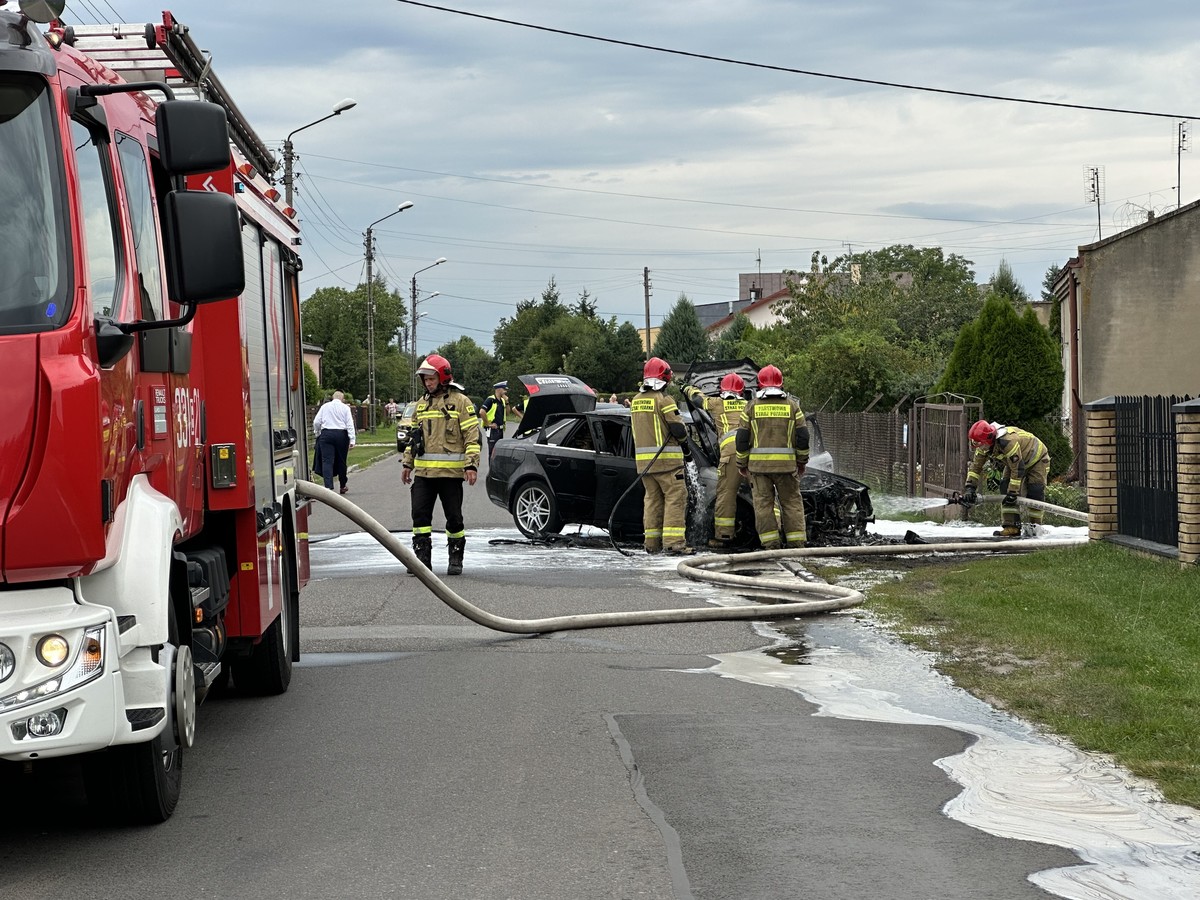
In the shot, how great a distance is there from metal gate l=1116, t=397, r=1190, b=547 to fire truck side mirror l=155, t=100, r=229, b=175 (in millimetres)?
9767

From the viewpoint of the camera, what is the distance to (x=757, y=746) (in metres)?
6.55

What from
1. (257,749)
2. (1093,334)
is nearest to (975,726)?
(257,749)

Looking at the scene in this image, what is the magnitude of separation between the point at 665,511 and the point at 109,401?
11.0 m

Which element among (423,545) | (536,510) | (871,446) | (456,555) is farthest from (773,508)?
(871,446)

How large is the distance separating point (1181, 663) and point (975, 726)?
5.67ft

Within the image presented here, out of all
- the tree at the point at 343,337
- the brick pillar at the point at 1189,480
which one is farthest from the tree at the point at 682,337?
the brick pillar at the point at 1189,480

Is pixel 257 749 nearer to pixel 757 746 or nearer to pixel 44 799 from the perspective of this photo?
pixel 44 799

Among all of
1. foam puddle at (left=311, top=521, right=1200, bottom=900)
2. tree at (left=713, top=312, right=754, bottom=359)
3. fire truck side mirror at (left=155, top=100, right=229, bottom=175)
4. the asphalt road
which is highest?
tree at (left=713, top=312, right=754, bottom=359)

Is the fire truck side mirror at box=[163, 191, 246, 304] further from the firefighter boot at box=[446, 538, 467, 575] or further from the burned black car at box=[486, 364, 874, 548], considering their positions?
the burned black car at box=[486, 364, 874, 548]

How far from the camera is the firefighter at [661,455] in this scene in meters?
15.1

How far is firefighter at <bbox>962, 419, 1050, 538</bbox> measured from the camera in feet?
53.0

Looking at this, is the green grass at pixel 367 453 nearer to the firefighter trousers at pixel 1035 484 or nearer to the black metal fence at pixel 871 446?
the black metal fence at pixel 871 446

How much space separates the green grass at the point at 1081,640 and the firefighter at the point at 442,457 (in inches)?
150

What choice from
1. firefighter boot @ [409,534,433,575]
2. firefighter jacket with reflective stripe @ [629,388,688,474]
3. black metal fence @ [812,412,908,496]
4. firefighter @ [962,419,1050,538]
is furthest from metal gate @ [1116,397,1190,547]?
black metal fence @ [812,412,908,496]
